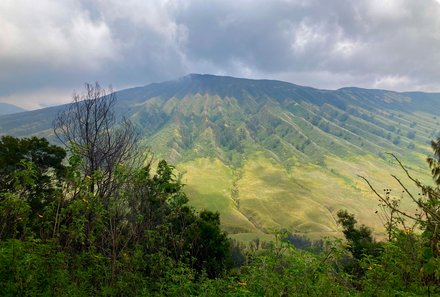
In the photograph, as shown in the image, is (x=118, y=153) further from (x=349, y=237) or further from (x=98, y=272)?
(x=349, y=237)

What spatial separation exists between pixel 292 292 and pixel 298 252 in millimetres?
1744

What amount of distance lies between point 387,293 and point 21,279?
34.6ft

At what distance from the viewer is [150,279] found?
15172 millimetres

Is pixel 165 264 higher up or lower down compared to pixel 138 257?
lower down

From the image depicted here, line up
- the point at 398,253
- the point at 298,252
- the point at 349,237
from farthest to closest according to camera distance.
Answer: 1. the point at 349,237
2. the point at 298,252
3. the point at 398,253

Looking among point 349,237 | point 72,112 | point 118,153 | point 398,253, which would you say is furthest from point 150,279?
point 349,237

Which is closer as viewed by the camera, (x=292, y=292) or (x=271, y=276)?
(x=292, y=292)

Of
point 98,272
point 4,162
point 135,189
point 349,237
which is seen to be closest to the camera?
point 98,272

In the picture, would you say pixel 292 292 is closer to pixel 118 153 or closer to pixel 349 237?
pixel 118 153

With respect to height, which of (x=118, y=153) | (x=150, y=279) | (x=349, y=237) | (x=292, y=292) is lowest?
(x=349, y=237)

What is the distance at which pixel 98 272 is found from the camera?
13617mm

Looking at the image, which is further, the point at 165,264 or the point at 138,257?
the point at 165,264

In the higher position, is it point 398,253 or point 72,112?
point 72,112

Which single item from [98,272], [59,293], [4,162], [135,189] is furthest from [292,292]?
[4,162]
